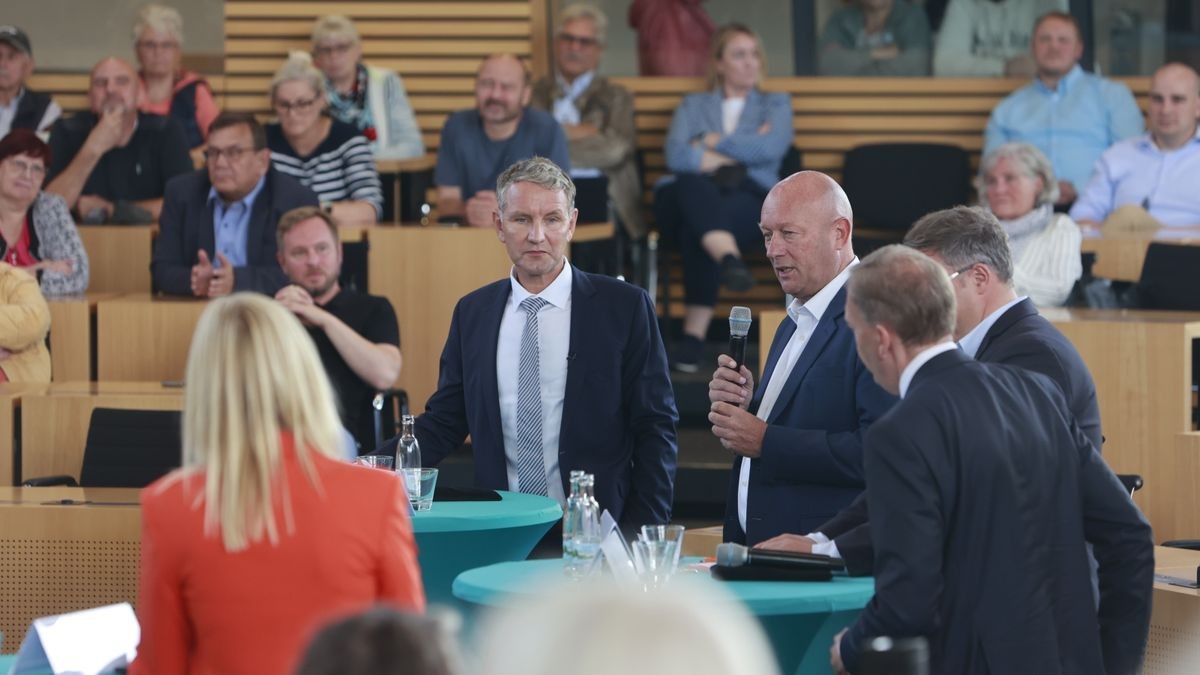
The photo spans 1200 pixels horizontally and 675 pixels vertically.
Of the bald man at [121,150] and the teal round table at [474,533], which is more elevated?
the bald man at [121,150]

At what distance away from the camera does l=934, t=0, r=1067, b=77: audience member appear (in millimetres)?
9633

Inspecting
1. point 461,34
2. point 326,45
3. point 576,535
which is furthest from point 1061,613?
point 461,34

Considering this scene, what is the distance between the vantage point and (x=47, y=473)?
6.19 m

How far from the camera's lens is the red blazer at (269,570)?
2.57 m

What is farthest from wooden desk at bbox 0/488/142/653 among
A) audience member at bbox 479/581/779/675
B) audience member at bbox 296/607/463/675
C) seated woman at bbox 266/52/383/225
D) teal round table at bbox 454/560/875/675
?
seated woman at bbox 266/52/383/225

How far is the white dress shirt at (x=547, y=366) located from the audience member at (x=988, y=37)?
5635 mm

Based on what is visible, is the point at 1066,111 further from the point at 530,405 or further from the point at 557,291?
the point at 530,405

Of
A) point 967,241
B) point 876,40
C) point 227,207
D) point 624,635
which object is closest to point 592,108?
point 876,40

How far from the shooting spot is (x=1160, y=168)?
8.63 m

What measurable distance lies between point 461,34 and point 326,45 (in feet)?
3.66

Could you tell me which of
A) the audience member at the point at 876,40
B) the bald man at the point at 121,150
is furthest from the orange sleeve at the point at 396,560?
the audience member at the point at 876,40

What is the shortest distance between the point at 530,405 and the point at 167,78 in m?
5.41

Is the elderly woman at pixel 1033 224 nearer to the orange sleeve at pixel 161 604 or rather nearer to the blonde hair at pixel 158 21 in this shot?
the blonde hair at pixel 158 21

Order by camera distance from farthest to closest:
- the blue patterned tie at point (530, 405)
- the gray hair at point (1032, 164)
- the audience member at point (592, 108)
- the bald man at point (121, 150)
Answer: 1. the audience member at point (592, 108)
2. the bald man at point (121, 150)
3. the gray hair at point (1032, 164)
4. the blue patterned tie at point (530, 405)
